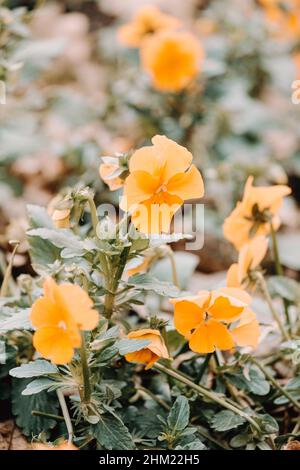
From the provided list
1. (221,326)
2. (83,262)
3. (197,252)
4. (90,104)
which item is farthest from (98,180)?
(221,326)

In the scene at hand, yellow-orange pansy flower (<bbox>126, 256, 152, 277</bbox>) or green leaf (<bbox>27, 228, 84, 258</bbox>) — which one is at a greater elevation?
green leaf (<bbox>27, 228, 84, 258</bbox>)

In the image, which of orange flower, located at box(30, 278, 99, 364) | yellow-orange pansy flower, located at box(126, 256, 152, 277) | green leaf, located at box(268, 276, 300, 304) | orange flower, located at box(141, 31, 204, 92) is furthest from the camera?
orange flower, located at box(141, 31, 204, 92)

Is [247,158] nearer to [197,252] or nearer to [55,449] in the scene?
[197,252]

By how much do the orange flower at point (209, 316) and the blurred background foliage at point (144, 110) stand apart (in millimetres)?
790

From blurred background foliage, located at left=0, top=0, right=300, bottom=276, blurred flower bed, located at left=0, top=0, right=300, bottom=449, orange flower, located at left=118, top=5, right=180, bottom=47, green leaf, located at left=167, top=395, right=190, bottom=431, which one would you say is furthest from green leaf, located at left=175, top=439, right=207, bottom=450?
orange flower, located at left=118, top=5, right=180, bottom=47

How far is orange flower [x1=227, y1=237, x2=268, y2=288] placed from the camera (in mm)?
1140

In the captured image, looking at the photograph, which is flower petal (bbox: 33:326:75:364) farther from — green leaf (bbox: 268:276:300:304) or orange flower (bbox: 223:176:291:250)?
green leaf (bbox: 268:276:300:304)

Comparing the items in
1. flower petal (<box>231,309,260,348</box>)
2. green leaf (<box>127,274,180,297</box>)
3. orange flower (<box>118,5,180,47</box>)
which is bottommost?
flower petal (<box>231,309,260,348</box>)

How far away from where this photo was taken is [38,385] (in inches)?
38.4

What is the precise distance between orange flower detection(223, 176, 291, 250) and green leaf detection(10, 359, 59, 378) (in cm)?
43

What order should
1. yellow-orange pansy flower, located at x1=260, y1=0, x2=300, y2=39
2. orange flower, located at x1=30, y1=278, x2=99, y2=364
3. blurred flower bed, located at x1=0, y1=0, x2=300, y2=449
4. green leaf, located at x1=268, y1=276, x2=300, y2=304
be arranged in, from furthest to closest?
yellow-orange pansy flower, located at x1=260, y1=0, x2=300, y2=39
blurred flower bed, located at x1=0, y1=0, x2=300, y2=449
green leaf, located at x1=268, y1=276, x2=300, y2=304
orange flower, located at x1=30, y1=278, x2=99, y2=364

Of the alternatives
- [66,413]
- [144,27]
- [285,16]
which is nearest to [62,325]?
[66,413]

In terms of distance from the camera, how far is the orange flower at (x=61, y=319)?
85 cm

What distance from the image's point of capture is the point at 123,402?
119 cm
